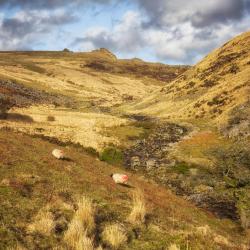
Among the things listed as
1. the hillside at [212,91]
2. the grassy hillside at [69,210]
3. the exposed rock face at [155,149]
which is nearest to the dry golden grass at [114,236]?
the grassy hillside at [69,210]

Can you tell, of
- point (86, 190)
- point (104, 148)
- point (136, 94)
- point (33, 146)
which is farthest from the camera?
point (136, 94)

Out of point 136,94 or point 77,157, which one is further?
point 136,94

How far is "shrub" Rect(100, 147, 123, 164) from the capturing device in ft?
145

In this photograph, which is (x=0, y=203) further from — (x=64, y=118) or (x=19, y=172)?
(x=64, y=118)

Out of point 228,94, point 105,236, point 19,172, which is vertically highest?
point 228,94

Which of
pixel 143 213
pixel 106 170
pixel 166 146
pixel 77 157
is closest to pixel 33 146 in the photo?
pixel 77 157

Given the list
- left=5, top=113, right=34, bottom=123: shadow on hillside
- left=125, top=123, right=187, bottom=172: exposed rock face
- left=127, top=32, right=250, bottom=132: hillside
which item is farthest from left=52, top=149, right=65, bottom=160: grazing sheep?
left=127, top=32, right=250, bottom=132: hillside

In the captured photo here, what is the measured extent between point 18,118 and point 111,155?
16.7m

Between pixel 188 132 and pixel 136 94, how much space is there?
4441 inches

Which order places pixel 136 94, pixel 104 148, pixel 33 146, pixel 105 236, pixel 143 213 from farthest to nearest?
pixel 136 94, pixel 104 148, pixel 33 146, pixel 143 213, pixel 105 236

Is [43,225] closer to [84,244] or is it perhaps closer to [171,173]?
[84,244]

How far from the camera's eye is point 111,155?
151 ft

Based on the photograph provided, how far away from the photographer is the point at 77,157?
31.3m

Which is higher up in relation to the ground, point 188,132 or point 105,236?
point 188,132
